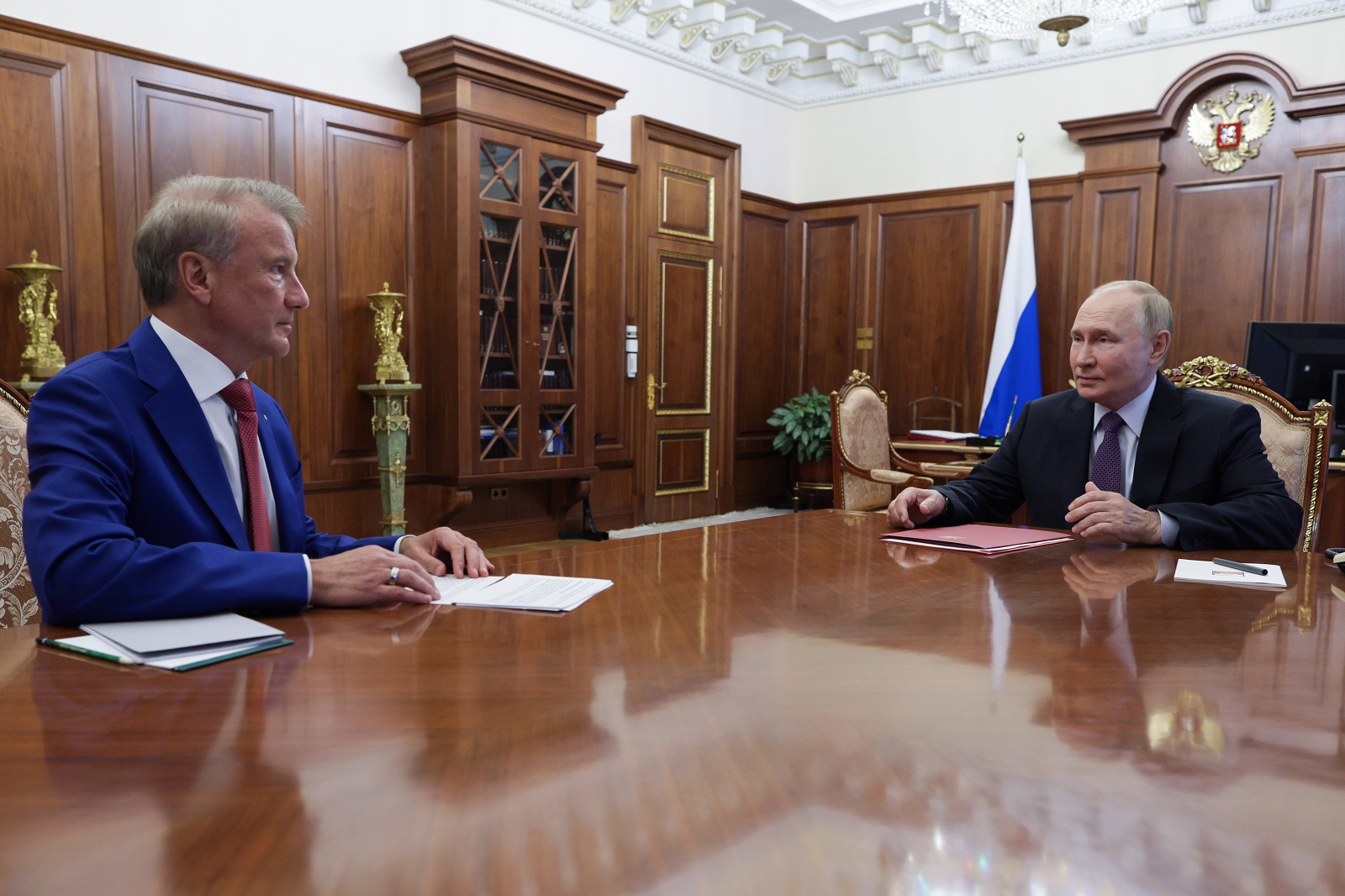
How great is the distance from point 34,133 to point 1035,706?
4.43 m

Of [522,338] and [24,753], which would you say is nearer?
[24,753]

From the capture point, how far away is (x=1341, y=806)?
76 centimetres

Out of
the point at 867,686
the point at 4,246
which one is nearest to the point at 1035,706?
the point at 867,686

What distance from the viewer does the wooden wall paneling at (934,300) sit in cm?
719

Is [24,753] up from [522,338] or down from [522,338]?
down

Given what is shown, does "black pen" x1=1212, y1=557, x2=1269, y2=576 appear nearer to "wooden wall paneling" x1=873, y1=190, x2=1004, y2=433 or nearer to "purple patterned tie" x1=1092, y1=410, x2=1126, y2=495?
"purple patterned tie" x1=1092, y1=410, x2=1126, y2=495

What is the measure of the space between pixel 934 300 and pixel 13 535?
260 inches

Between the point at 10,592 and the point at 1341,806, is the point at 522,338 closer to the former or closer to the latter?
the point at 10,592

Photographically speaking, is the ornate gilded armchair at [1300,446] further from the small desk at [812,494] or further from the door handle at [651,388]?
the small desk at [812,494]

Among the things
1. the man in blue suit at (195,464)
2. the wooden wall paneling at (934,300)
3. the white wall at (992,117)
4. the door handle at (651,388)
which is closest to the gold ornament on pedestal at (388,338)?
the door handle at (651,388)

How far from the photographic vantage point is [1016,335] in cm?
672

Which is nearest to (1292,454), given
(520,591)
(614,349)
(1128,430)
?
(1128,430)

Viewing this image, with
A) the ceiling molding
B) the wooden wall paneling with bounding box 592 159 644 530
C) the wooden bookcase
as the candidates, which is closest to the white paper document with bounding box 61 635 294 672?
the wooden bookcase

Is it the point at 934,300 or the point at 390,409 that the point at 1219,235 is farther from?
the point at 390,409
